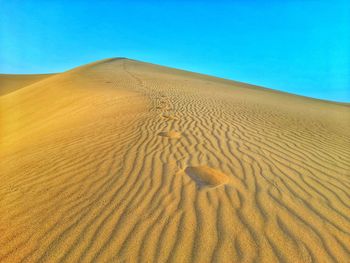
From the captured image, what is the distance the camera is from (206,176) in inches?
155

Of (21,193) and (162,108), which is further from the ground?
(162,108)

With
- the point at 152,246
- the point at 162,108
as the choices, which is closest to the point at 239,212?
the point at 152,246

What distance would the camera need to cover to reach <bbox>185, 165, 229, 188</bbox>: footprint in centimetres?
371

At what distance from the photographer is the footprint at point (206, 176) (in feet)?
12.2

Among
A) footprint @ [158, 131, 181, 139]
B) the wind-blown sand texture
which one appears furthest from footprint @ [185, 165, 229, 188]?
footprint @ [158, 131, 181, 139]

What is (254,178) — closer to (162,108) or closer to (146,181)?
(146,181)

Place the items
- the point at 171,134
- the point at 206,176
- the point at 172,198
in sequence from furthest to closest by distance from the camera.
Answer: the point at 171,134 < the point at 206,176 < the point at 172,198

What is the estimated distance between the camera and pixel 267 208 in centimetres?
312

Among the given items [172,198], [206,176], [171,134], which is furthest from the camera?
[171,134]

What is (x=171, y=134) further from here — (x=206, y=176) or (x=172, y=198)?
(x=172, y=198)

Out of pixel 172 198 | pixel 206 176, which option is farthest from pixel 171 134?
pixel 172 198

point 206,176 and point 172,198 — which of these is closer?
point 172,198

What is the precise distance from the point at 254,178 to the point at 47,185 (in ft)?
10.5

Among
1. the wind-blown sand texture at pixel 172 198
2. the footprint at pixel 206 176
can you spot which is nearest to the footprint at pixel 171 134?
the wind-blown sand texture at pixel 172 198
